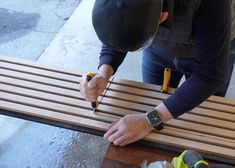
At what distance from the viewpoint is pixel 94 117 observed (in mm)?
1451

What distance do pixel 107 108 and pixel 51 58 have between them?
1300 mm

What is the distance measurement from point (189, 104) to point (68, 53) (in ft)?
5.12

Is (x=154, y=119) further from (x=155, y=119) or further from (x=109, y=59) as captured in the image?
(x=109, y=59)

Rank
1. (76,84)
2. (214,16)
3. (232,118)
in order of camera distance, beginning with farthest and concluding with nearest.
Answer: (76,84) < (232,118) < (214,16)

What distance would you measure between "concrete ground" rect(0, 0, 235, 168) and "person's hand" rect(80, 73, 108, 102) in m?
0.68

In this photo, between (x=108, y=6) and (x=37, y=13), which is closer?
(x=108, y=6)

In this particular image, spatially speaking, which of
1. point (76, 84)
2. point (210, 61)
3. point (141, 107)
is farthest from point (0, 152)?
point (210, 61)

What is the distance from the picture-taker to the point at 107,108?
1.49 metres

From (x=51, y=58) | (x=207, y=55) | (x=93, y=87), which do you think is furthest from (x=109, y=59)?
(x=51, y=58)

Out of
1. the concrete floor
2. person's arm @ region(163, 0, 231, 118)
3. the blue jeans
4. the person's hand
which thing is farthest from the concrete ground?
person's arm @ region(163, 0, 231, 118)

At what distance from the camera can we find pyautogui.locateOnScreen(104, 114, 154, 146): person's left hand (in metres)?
1.33

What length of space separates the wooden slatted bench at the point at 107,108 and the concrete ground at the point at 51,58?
0.61m

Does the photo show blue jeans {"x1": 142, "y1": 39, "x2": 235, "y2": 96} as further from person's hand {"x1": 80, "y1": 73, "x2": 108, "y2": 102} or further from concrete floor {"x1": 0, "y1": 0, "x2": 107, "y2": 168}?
concrete floor {"x1": 0, "y1": 0, "x2": 107, "y2": 168}

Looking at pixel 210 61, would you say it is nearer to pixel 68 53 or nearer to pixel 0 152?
pixel 0 152
